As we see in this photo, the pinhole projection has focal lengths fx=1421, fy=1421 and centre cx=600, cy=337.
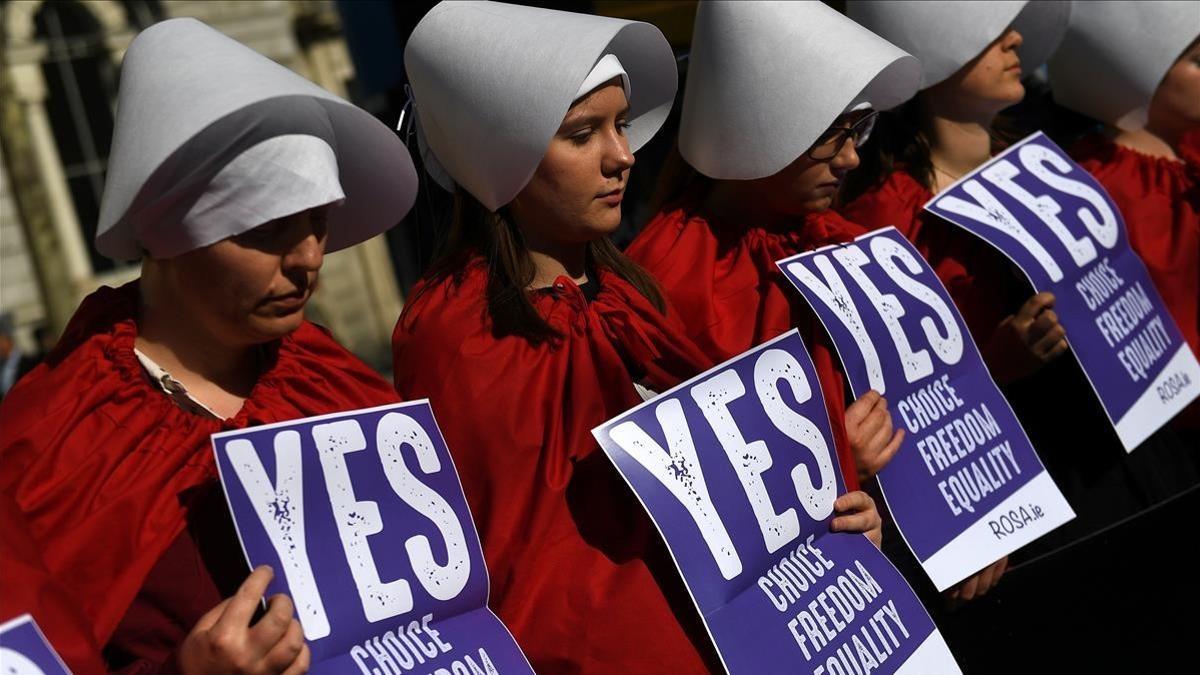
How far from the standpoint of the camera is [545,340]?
98.2 inches

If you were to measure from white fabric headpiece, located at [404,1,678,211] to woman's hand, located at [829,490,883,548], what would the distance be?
82 centimetres

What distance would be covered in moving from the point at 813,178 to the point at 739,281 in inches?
10.7

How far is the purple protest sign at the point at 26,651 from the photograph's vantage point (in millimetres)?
1664

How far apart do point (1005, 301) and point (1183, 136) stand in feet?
3.14

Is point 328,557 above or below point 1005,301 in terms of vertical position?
above

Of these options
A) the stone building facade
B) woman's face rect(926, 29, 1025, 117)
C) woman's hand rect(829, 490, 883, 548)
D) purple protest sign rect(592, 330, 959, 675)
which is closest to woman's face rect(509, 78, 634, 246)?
purple protest sign rect(592, 330, 959, 675)

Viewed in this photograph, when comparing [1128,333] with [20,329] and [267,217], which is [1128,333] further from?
[20,329]

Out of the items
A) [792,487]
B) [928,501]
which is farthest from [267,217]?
[928,501]

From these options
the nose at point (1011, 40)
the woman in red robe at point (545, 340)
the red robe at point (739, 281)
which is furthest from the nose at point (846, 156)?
the nose at point (1011, 40)

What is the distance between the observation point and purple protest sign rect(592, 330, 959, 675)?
7.48ft

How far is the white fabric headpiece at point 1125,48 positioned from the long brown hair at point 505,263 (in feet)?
5.80

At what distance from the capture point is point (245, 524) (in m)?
1.92

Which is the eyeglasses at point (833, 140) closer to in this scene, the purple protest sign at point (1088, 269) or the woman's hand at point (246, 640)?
the purple protest sign at point (1088, 269)

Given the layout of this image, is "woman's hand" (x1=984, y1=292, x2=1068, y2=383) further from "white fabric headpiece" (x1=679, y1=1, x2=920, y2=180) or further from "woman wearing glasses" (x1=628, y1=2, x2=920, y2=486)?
"white fabric headpiece" (x1=679, y1=1, x2=920, y2=180)
